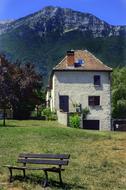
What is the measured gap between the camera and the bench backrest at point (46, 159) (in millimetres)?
16531

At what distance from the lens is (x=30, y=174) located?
60.5ft

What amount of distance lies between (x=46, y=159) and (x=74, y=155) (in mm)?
6521

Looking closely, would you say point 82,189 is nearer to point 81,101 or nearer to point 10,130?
point 10,130

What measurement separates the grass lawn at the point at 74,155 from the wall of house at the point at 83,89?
85.6 ft

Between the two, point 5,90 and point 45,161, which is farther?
point 5,90

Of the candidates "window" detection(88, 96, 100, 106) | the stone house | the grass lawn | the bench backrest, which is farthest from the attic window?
the bench backrest

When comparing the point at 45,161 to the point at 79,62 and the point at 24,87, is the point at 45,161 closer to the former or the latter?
the point at 24,87

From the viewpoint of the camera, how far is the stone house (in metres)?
62.7

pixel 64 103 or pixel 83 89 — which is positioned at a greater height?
pixel 83 89

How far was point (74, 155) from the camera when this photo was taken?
80.1 ft

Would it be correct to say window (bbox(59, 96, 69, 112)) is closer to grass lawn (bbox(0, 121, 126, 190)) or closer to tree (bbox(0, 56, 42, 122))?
tree (bbox(0, 56, 42, 122))

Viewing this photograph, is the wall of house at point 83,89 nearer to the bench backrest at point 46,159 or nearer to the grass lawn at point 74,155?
the grass lawn at point 74,155

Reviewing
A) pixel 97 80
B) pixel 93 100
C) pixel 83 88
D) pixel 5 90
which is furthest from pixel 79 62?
pixel 5 90

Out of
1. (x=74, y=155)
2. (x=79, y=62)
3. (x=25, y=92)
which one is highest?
(x=79, y=62)
